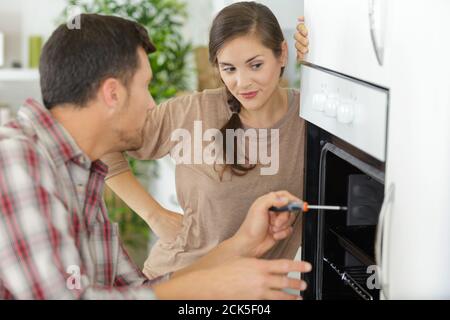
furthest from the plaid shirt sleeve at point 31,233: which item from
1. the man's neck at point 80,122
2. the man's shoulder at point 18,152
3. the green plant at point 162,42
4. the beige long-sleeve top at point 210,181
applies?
the green plant at point 162,42

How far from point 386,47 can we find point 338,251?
0.58 meters

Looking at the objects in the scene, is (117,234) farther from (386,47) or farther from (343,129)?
(386,47)

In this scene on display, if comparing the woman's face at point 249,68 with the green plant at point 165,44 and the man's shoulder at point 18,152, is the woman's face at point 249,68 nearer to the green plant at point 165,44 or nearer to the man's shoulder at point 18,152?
the man's shoulder at point 18,152

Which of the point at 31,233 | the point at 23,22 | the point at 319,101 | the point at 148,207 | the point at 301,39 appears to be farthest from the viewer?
the point at 23,22

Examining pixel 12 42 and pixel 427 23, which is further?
pixel 12 42

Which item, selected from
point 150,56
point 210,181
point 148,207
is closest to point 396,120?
point 210,181

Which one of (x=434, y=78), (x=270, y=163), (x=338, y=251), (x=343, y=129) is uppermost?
(x=434, y=78)

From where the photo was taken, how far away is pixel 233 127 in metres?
1.79

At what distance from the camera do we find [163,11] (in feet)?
10.2

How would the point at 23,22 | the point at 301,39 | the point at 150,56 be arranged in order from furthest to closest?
the point at 23,22 → the point at 150,56 → the point at 301,39

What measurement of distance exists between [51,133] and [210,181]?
1.79 ft

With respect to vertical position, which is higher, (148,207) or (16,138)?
(16,138)

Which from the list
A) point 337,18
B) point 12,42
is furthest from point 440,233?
point 12,42

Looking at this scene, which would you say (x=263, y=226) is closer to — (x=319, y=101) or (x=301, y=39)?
(x=319, y=101)
